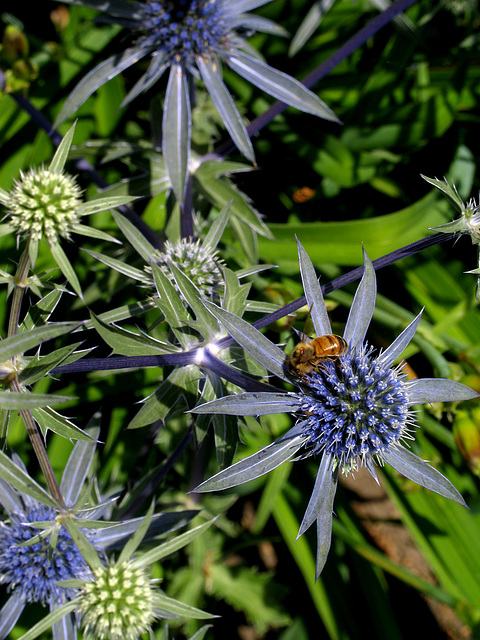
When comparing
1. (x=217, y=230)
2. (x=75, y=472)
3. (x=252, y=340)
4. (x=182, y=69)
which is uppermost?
(x=182, y=69)

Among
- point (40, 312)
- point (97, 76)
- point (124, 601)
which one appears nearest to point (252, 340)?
point (40, 312)

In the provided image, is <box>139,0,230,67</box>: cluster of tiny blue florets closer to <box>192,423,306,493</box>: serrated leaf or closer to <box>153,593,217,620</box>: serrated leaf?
<box>192,423,306,493</box>: serrated leaf

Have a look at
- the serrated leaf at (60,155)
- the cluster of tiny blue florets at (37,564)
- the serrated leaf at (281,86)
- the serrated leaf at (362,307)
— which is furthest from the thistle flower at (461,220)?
the cluster of tiny blue florets at (37,564)

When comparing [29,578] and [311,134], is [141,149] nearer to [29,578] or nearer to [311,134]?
[311,134]

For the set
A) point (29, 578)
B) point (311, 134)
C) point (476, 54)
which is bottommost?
point (29, 578)

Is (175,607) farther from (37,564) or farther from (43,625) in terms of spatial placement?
(37,564)

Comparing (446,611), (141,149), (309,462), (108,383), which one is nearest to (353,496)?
(309,462)

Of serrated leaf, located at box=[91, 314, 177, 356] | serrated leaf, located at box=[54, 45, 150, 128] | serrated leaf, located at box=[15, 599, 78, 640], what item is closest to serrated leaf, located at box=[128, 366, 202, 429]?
serrated leaf, located at box=[91, 314, 177, 356]
